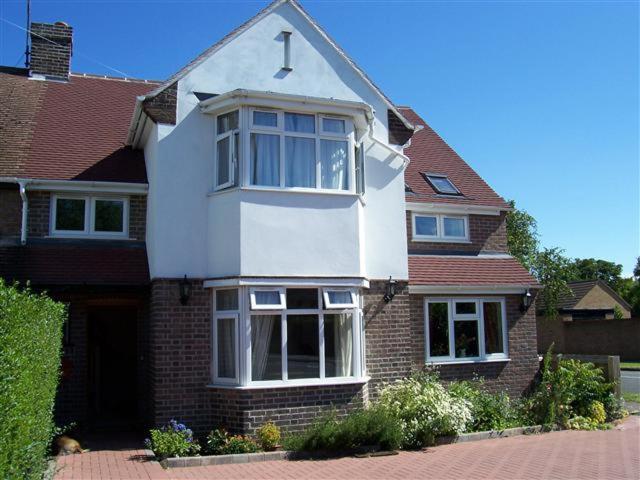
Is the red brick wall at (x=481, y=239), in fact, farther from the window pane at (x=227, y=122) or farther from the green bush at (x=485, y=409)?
the window pane at (x=227, y=122)

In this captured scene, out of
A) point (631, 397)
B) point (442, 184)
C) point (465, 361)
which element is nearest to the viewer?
point (465, 361)

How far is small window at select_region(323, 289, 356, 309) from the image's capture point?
12719 mm

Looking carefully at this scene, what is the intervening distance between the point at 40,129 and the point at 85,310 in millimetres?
5063

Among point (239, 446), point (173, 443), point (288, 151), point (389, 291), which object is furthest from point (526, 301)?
point (173, 443)

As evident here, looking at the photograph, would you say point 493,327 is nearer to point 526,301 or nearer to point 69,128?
point 526,301

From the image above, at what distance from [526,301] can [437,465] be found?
269 inches

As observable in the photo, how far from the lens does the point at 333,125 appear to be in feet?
44.0

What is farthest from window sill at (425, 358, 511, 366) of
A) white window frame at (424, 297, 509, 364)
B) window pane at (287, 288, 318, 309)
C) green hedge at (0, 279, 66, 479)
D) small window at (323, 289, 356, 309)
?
green hedge at (0, 279, 66, 479)

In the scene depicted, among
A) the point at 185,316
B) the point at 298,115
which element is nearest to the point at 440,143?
the point at 298,115

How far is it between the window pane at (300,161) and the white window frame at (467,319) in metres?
4.58

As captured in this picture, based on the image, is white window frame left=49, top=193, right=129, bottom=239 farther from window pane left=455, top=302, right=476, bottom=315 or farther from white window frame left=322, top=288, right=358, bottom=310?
window pane left=455, top=302, right=476, bottom=315

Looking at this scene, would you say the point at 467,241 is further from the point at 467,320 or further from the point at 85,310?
the point at 85,310

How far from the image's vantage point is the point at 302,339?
1259cm

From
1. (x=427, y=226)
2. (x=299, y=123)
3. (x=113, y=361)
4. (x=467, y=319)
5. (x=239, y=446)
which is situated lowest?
(x=239, y=446)
